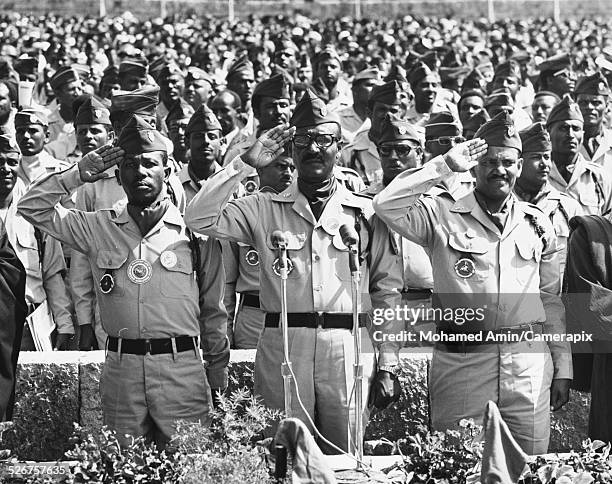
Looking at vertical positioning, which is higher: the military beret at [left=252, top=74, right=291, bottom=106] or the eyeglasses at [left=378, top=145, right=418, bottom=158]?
the military beret at [left=252, top=74, right=291, bottom=106]

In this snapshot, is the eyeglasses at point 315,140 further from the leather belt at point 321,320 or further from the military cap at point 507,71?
the military cap at point 507,71

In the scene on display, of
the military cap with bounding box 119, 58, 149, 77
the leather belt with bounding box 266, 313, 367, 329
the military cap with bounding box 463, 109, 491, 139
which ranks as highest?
the military cap with bounding box 119, 58, 149, 77

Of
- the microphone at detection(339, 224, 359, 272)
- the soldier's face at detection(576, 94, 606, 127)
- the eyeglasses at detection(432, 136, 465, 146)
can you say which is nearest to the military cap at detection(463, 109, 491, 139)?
the eyeglasses at detection(432, 136, 465, 146)

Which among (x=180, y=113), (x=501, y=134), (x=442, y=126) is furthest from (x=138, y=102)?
(x=501, y=134)

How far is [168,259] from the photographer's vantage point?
24.8ft

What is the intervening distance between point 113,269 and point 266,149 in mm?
999

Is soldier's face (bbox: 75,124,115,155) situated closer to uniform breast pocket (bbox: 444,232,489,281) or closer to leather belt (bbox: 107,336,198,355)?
leather belt (bbox: 107,336,198,355)

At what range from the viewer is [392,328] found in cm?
746

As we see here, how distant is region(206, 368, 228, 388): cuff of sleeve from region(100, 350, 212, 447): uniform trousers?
245 millimetres

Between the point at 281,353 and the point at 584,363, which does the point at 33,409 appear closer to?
the point at 281,353

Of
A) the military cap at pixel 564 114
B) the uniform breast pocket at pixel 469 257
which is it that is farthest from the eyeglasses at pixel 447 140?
the uniform breast pocket at pixel 469 257

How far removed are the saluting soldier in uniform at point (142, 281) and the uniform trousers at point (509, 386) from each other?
128 cm

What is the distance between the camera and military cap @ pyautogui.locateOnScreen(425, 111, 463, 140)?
10547 millimetres

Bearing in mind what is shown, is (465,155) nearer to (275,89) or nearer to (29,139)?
(275,89)
